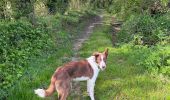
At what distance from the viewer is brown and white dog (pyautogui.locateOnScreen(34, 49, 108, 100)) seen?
278 inches

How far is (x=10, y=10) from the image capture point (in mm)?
17312

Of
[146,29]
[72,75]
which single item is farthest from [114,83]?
[146,29]

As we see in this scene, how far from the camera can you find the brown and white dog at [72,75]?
278 inches

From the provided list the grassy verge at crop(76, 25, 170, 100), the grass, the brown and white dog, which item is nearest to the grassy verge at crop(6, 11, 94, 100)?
the grass

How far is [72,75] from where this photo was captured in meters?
7.52

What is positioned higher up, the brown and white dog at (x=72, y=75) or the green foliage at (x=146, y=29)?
the brown and white dog at (x=72, y=75)

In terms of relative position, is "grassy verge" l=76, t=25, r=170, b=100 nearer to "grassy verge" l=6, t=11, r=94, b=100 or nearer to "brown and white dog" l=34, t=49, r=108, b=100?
"brown and white dog" l=34, t=49, r=108, b=100

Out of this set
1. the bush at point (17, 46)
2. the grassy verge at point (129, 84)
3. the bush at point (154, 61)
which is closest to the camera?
the grassy verge at point (129, 84)

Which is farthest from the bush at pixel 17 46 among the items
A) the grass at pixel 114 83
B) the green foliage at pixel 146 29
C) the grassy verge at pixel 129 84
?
the green foliage at pixel 146 29

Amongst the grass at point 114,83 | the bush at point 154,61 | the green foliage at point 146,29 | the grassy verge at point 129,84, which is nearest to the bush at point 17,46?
the grass at point 114,83

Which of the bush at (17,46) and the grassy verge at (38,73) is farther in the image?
the bush at (17,46)

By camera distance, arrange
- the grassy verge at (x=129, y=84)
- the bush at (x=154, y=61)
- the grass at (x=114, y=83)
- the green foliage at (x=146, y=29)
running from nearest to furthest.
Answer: the grass at (x=114, y=83), the grassy verge at (x=129, y=84), the bush at (x=154, y=61), the green foliage at (x=146, y=29)

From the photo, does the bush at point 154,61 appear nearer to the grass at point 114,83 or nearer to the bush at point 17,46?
the grass at point 114,83

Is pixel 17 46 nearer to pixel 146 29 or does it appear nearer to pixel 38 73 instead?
pixel 38 73
